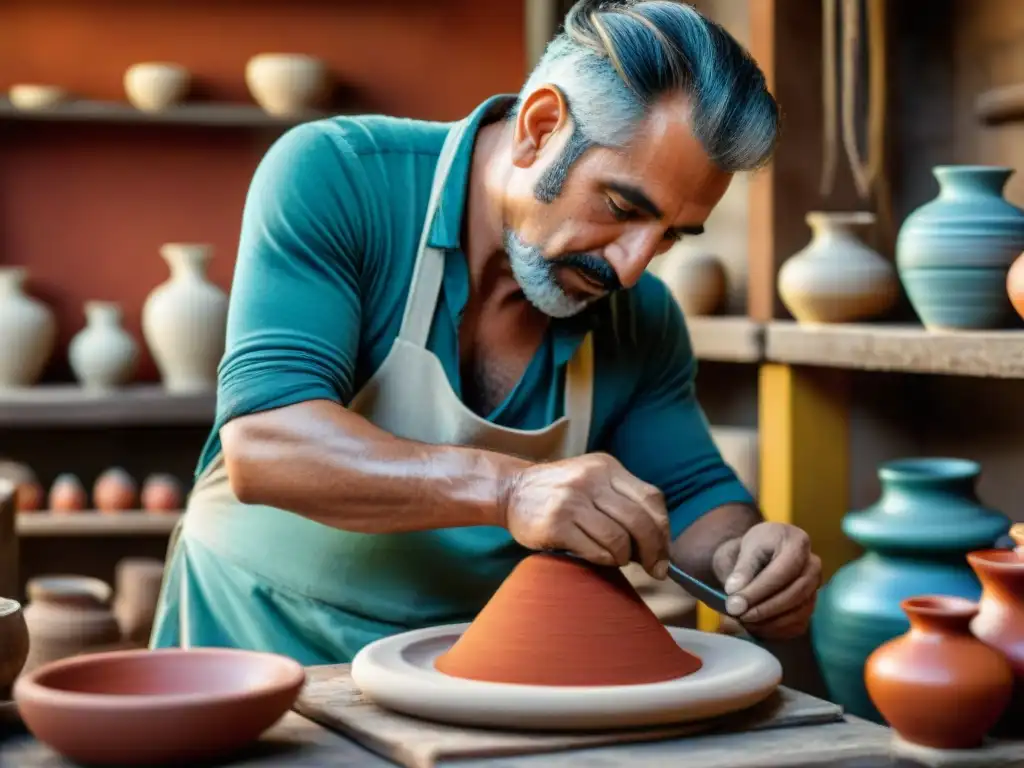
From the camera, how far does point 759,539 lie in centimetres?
212

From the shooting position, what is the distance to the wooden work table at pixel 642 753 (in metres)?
1.46

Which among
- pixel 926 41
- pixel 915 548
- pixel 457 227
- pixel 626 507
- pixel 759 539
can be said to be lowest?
pixel 915 548

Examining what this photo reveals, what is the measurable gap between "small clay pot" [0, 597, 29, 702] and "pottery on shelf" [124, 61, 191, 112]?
397cm

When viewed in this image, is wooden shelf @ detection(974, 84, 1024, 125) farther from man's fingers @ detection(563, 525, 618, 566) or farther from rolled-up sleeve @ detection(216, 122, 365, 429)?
man's fingers @ detection(563, 525, 618, 566)

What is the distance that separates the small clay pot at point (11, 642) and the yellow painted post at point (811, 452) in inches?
89.7

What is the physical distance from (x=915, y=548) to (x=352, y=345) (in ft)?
3.98

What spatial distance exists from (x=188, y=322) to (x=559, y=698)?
13.4 feet

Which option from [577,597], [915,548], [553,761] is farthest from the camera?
[915,548]

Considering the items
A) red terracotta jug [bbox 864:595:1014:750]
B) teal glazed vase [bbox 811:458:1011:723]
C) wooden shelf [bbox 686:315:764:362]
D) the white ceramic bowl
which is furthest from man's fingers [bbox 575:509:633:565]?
the white ceramic bowl

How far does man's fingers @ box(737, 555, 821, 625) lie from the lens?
205 cm

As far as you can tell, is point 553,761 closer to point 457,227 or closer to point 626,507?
point 626,507

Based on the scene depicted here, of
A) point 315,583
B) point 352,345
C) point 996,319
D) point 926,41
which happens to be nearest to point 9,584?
point 315,583

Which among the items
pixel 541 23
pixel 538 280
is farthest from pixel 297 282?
pixel 541 23

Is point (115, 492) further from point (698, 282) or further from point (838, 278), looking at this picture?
point (838, 278)
